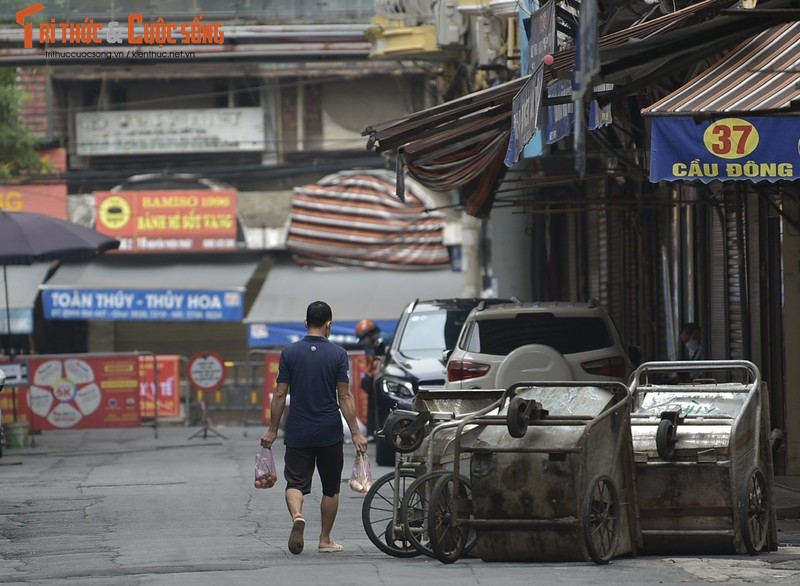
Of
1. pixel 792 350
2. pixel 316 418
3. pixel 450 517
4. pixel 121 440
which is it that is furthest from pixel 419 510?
pixel 121 440

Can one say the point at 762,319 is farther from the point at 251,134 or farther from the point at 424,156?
the point at 251,134

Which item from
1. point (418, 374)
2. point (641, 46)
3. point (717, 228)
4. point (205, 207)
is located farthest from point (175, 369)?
point (641, 46)

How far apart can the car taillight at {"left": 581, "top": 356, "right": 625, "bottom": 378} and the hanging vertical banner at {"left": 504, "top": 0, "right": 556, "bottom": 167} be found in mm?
2956

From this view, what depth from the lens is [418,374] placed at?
18938 millimetres

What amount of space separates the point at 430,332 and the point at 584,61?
37.0ft

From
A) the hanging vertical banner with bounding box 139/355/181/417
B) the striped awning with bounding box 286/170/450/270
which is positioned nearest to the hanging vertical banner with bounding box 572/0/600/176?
the hanging vertical banner with bounding box 139/355/181/417

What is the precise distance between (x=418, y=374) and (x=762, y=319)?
425 centimetres

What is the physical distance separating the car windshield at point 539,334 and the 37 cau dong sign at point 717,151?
532 cm

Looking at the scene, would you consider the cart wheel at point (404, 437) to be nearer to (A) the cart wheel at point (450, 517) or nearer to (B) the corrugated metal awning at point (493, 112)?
(A) the cart wheel at point (450, 517)

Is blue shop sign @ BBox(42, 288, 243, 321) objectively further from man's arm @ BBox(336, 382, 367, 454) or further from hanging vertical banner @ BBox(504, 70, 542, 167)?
man's arm @ BBox(336, 382, 367, 454)

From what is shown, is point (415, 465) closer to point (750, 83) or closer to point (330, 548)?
point (330, 548)

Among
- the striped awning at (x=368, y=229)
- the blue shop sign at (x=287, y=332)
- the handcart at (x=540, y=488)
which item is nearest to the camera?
the handcart at (x=540, y=488)

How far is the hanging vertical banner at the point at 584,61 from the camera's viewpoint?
8.81 metres

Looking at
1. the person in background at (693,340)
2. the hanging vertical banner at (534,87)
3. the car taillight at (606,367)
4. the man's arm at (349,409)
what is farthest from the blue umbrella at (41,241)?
the man's arm at (349,409)
